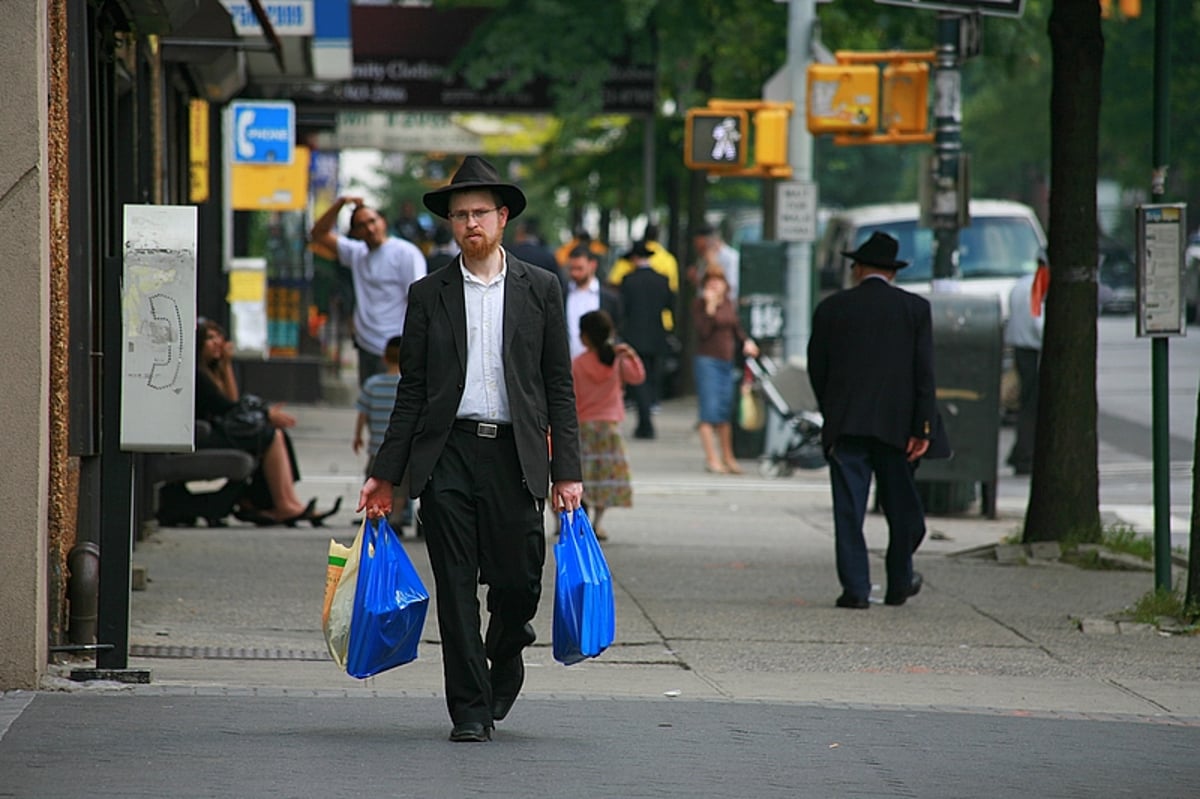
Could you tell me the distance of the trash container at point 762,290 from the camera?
752 inches

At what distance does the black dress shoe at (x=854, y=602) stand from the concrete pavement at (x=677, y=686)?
0.12 metres

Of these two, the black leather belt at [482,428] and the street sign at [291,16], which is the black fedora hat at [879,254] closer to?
the black leather belt at [482,428]

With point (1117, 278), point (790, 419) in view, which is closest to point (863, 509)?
point (790, 419)

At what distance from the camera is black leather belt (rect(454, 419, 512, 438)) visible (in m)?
6.67

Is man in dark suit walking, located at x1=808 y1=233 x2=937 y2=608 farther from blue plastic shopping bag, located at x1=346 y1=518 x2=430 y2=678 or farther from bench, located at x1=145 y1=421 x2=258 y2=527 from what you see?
blue plastic shopping bag, located at x1=346 y1=518 x2=430 y2=678

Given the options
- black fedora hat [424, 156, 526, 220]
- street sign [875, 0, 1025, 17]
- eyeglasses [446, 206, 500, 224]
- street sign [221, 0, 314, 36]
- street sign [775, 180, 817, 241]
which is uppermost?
street sign [221, 0, 314, 36]

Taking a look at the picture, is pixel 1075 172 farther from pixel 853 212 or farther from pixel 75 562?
pixel 853 212

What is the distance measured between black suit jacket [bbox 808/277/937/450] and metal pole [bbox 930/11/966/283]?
453cm

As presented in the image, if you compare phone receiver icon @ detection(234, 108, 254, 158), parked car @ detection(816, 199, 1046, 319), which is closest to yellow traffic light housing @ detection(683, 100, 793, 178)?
parked car @ detection(816, 199, 1046, 319)

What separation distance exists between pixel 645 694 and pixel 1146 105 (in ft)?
140

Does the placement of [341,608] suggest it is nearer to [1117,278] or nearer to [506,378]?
[506,378]

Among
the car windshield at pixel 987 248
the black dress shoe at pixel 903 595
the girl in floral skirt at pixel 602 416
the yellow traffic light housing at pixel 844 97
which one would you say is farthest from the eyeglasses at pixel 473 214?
the car windshield at pixel 987 248

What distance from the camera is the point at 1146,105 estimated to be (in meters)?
48.2

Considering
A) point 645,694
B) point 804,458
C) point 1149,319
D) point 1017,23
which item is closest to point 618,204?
point 1017,23
